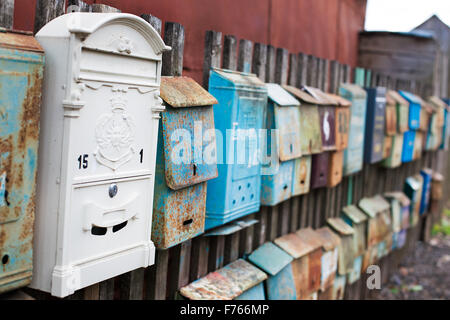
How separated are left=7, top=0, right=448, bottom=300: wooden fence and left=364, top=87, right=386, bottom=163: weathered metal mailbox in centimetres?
30

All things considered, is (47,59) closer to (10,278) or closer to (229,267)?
(10,278)

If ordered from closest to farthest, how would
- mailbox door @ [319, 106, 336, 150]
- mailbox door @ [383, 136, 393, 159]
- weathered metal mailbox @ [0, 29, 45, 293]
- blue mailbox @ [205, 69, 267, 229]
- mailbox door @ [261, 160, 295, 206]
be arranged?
weathered metal mailbox @ [0, 29, 45, 293]
blue mailbox @ [205, 69, 267, 229]
mailbox door @ [261, 160, 295, 206]
mailbox door @ [319, 106, 336, 150]
mailbox door @ [383, 136, 393, 159]

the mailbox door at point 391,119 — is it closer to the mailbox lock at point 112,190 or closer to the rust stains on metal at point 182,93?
the rust stains on metal at point 182,93

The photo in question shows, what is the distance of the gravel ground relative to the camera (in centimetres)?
600

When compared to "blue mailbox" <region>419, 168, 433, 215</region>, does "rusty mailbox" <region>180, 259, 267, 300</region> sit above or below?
below

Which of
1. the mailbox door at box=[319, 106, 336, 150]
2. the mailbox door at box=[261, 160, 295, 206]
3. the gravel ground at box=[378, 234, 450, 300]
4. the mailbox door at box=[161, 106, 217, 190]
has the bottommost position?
the gravel ground at box=[378, 234, 450, 300]

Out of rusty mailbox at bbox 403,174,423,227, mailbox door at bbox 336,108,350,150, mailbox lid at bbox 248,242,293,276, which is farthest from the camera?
rusty mailbox at bbox 403,174,423,227

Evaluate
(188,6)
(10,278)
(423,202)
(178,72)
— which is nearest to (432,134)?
(423,202)

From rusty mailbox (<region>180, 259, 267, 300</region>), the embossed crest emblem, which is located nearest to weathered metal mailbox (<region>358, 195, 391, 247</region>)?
rusty mailbox (<region>180, 259, 267, 300</region>)

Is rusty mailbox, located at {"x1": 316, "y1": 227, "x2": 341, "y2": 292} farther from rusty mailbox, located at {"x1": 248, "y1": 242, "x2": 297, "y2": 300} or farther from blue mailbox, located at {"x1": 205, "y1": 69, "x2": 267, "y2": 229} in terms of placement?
blue mailbox, located at {"x1": 205, "y1": 69, "x2": 267, "y2": 229}

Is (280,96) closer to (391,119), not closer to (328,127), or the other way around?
(328,127)

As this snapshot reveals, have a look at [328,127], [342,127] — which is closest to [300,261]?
[328,127]

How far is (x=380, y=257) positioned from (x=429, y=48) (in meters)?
3.08

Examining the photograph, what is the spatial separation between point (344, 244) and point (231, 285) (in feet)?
7.18
